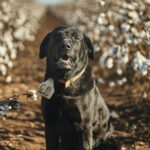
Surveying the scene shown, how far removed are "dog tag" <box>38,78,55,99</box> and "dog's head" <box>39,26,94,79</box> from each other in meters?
0.11

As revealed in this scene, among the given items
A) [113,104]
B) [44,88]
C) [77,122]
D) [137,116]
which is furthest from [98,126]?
[113,104]

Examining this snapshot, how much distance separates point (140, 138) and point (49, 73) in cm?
211

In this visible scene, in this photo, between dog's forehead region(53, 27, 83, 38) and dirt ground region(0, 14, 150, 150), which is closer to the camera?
dog's forehead region(53, 27, 83, 38)

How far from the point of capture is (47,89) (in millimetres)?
2621

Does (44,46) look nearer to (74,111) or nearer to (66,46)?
(66,46)

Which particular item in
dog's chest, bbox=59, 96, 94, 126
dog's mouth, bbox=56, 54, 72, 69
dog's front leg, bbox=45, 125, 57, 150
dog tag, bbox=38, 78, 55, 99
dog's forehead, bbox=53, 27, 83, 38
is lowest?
dog's front leg, bbox=45, 125, 57, 150

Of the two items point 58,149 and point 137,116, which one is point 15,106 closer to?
point 58,149

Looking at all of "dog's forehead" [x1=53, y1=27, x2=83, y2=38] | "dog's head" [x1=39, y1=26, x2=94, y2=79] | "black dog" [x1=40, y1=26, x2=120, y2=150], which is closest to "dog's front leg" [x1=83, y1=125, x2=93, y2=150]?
"black dog" [x1=40, y1=26, x2=120, y2=150]

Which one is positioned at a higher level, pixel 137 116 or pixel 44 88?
pixel 44 88

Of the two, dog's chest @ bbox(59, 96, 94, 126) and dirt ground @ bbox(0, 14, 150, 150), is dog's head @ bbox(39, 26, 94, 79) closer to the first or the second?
dog's chest @ bbox(59, 96, 94, 126)

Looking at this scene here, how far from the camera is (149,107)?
498 cm

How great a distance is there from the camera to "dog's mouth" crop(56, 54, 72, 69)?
8.75 ft

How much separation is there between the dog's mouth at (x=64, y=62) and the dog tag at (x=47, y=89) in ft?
0.72

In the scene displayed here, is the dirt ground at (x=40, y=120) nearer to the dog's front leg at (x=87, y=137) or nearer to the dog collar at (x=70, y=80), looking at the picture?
the dog's front leg at (x=87, y=137)
